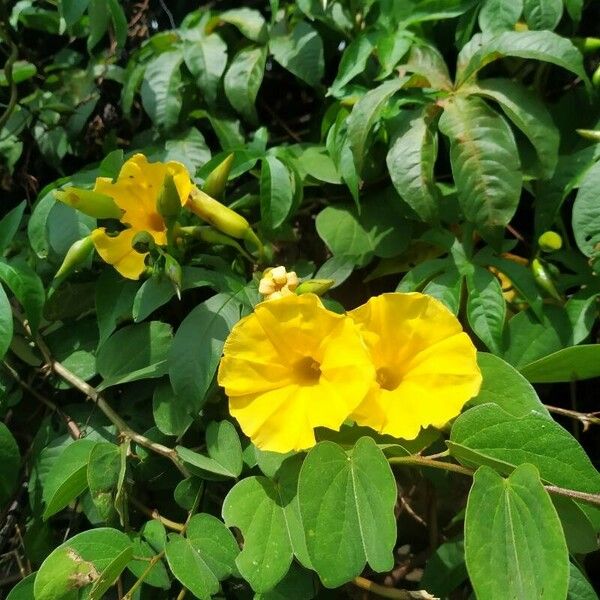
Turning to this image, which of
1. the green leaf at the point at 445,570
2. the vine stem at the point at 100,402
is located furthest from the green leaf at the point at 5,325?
the green leaf at the point at 445,570

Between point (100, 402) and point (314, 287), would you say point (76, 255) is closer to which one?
point (100, 402)

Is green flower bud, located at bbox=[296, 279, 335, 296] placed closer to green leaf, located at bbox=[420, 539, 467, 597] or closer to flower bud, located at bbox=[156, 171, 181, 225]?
flower bud, located at bbox=[156, 171, 181, 225]

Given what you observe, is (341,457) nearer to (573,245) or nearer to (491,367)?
(491,367)

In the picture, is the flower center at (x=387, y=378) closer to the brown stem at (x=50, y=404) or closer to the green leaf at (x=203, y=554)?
the green leaf at (x=203, y=554)

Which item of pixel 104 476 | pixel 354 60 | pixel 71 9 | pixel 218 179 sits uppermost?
pixel 71 9

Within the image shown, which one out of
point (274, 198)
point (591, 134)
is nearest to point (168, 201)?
point (274, 198)

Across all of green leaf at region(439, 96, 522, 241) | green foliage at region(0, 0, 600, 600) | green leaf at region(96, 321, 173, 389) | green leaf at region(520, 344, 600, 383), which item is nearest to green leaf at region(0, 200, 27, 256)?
green foliage at region(0, 0, 600, 600)

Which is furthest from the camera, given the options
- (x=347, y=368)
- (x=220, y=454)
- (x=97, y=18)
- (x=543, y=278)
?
(x=97, y=18)
